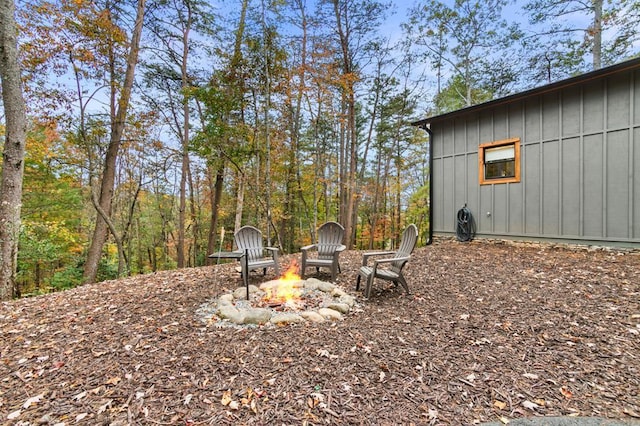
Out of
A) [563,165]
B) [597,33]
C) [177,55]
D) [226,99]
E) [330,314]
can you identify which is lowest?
[330,314]

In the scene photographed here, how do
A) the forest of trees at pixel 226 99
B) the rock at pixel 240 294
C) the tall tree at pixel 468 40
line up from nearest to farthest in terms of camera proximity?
the rock at pixel 240 294 < the forest of trees at pixel 226 99 < the tall tree at pixel 468 40

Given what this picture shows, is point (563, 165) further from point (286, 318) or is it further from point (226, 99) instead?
point (226, 99)

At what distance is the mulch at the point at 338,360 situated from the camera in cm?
163

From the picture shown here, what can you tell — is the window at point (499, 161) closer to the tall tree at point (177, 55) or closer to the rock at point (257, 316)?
the rock at point (257, 316)

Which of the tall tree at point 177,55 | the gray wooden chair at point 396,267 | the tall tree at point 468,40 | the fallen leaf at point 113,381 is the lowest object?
the fallen leaf at point 113,381

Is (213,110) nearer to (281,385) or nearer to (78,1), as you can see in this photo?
(78,1)

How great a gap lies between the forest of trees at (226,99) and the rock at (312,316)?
3.99m

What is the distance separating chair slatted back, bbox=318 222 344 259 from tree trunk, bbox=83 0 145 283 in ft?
17.4

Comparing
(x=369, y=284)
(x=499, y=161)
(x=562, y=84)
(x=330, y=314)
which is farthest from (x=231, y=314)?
(x=562, y=84)

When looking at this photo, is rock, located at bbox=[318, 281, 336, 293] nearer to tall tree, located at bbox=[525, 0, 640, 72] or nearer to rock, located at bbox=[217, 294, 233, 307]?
rock, located at bbox=[217, 294, 233, 307]

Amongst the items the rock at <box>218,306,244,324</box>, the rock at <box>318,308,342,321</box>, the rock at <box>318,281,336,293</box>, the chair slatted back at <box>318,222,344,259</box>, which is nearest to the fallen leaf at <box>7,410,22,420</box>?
the rock at <box>218,306,244,324</box>

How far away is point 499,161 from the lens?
642cm

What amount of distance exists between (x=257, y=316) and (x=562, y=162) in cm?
638

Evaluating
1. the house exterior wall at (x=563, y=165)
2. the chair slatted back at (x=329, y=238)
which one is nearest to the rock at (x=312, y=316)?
the chair slatted back at (x=329, y=238)
